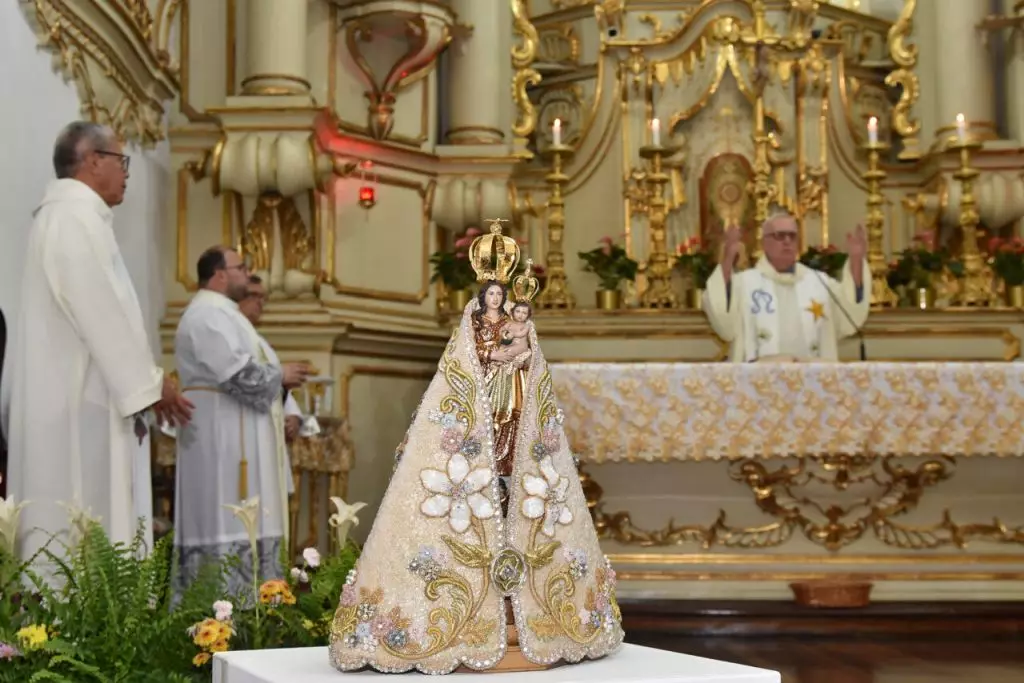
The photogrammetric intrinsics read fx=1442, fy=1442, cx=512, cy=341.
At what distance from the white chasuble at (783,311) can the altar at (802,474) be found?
0.81 m

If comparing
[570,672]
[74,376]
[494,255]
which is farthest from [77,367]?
[570,672]

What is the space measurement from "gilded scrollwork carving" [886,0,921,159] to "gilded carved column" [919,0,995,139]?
0.53ft

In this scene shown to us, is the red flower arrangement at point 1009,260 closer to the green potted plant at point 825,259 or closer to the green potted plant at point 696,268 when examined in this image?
the green potted plant at point 825,259

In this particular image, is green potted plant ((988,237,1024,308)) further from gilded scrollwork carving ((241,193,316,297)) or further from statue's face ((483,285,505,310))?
statue's face ((483,285,505,310))

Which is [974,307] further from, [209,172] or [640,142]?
[209,172]

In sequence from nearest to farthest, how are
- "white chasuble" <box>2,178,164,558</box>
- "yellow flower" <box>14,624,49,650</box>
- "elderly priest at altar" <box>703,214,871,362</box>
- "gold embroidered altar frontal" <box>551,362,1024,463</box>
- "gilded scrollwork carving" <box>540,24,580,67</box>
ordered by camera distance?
"yellow flower" <box>14,624,49,650</box>
"white chasuble" <box>2,178,164,558</box>
"gold embroidered altar frontal" <box>551,362,1024,463</box>
"elderly priest at altar" <box>703,214,871,362</box>
"gilded scrollwork carving" <box>540,24,580,67</box>

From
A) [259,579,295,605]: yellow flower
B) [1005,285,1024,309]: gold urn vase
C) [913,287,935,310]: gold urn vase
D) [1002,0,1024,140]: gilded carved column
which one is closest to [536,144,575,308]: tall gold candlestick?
[913,287,935,310]: gold urn vase

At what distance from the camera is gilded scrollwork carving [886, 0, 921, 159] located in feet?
29.6

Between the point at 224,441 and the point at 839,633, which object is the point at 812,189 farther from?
the point at 224,441

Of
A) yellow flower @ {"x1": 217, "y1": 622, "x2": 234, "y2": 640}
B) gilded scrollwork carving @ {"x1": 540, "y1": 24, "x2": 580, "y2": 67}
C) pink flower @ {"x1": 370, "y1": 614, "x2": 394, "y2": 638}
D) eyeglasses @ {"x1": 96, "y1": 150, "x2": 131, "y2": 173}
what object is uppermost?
gilded scrollwork carving @ {"x1": 540, "y1": 24, "x2": 580, "y2": 67}

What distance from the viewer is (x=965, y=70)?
8977 mm

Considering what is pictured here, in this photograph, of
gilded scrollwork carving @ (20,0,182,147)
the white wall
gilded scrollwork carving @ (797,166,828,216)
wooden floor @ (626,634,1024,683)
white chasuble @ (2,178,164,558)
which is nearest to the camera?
white chasuble @ (2,178,164,558)

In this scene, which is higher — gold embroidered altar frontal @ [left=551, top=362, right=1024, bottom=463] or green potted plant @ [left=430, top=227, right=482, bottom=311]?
green potted plant @ [left=430, top=227, right=482, bottom=311]

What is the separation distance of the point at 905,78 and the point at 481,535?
7.07 metres
